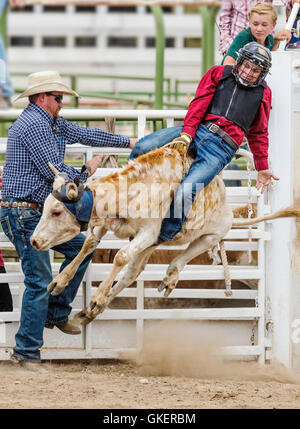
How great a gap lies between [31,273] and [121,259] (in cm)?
96

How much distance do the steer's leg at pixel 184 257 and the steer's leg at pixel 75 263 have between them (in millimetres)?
550

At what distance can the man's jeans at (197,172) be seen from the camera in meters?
5.25

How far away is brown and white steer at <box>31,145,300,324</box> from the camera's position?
5.04 metres

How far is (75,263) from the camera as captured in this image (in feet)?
17.6

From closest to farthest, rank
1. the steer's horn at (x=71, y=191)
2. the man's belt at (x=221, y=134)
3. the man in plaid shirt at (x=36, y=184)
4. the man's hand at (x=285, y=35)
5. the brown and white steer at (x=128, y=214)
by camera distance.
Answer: the steer's horn at (x=71, y=191) → the brown and white steer at (x=128, y=214) → the man's belt at (x=221, y=134) → the man in plaid shirt at (x=36, y=184) → the man's hand at (x=285, y=35)

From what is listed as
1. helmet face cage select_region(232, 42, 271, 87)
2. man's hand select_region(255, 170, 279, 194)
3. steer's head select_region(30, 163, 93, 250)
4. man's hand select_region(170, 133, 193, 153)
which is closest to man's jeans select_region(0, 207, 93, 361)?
steer's head select_region(30, 163, 93, 250)

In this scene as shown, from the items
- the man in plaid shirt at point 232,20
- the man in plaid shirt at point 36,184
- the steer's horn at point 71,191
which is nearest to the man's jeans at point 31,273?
the man in plaid shirt at point 36,184

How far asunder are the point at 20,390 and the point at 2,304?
3.62ft

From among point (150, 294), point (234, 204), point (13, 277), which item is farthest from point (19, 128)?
point (234, 204)

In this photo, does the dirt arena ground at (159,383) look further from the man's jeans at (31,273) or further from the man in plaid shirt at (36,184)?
the man in plaid shirt at (36,184)

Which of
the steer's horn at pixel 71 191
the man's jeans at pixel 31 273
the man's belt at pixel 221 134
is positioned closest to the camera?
the steer's horn at pixel 71 191

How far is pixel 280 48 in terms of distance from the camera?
21.1 feet

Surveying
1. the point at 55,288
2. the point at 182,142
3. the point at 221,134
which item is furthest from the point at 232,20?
the point at 55,288

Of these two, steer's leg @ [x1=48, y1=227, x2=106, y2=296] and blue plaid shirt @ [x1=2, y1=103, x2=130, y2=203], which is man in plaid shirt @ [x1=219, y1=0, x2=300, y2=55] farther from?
steer's leg @ [x1=48, y1=227, x2=106, y2=296]
